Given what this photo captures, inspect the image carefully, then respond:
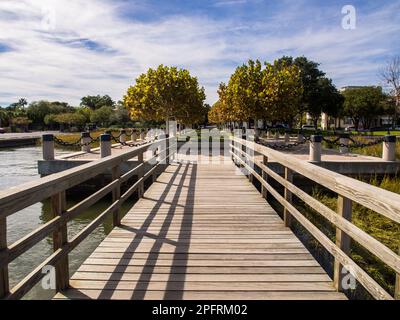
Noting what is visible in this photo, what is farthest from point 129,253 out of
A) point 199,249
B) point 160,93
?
point 160,93

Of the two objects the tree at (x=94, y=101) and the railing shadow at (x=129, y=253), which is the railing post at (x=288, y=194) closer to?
the railing shadow at (x=129, y=253)

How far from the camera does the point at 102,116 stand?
9306 cm

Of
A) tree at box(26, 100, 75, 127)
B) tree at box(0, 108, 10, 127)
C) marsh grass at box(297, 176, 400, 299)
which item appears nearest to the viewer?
marsh grass at box(297, 176, 400, 299)

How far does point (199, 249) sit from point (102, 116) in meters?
92.8

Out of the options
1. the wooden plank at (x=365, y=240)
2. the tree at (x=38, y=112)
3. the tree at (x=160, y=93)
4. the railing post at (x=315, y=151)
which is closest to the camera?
the wooden plank at (x=365, y=240)

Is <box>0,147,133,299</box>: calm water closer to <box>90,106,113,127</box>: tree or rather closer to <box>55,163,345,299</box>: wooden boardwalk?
<box>55,163,345,299</box>: wooden boardwalk

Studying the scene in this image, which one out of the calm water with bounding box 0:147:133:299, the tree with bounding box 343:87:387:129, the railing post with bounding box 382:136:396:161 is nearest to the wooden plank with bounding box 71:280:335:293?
the calm water with bounding box 0:147:133:299

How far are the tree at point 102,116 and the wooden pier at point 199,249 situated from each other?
89922 mm

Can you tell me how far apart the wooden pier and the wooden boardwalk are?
11 mm

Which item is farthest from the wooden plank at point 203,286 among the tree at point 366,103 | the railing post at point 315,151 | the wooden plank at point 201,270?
the tree at point 366,103

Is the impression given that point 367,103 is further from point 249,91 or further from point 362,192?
point 362,192

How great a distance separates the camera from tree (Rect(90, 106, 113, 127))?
91.9 metres

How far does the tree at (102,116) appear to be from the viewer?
3620 inches

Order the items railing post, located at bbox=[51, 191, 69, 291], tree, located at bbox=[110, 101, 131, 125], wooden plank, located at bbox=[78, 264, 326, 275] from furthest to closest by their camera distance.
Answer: tree, located at bbox=[110, 101, 131, 125]
wooden plank, located at bbox=[78, 264, 326, 275]
railing post, located at bbox=[51, 191, 69, 291]
